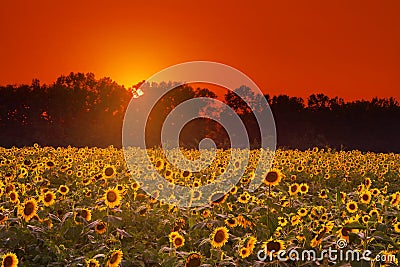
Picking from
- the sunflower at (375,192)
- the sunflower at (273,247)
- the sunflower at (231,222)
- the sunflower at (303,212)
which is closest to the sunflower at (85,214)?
the sunflower at (231,222)

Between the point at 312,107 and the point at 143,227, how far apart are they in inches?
1817

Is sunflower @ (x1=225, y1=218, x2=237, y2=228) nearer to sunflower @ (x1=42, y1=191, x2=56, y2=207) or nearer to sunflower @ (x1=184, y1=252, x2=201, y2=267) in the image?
sunflower @ (x1=184, y1=252, x2=201, y2=267)

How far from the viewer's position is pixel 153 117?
5291 centimetres

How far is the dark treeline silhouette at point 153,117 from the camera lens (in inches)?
1826

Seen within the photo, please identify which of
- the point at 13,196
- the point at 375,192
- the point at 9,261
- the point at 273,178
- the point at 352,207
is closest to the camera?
the point at 9,261

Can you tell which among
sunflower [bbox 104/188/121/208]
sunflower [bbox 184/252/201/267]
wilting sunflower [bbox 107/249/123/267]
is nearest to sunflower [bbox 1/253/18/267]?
wilting sunflower [bbox 107/249/123/267]

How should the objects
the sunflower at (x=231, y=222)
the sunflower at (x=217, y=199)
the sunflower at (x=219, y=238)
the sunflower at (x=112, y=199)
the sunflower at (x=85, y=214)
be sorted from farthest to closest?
the sunflower at (x=217, y=199) → the sunflower at (x=112, y=199) → the sunflower at (x=85, y=214) → the sunflower at (x=231, y=222) → the sunflower at (x=219, y=238)

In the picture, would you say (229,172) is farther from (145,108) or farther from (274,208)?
(145,108)

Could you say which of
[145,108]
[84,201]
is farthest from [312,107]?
[84,201]

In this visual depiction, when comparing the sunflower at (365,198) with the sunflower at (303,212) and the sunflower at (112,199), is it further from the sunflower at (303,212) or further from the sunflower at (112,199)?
the sunflower at (112,199)

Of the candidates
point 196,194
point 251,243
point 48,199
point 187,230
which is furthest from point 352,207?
point 48,199

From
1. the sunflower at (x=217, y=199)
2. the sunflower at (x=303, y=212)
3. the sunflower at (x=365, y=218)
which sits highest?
the sunflower at (x=217, y=199)

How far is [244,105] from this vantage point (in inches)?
2057

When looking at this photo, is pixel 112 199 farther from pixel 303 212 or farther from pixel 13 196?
pixel 303 212
